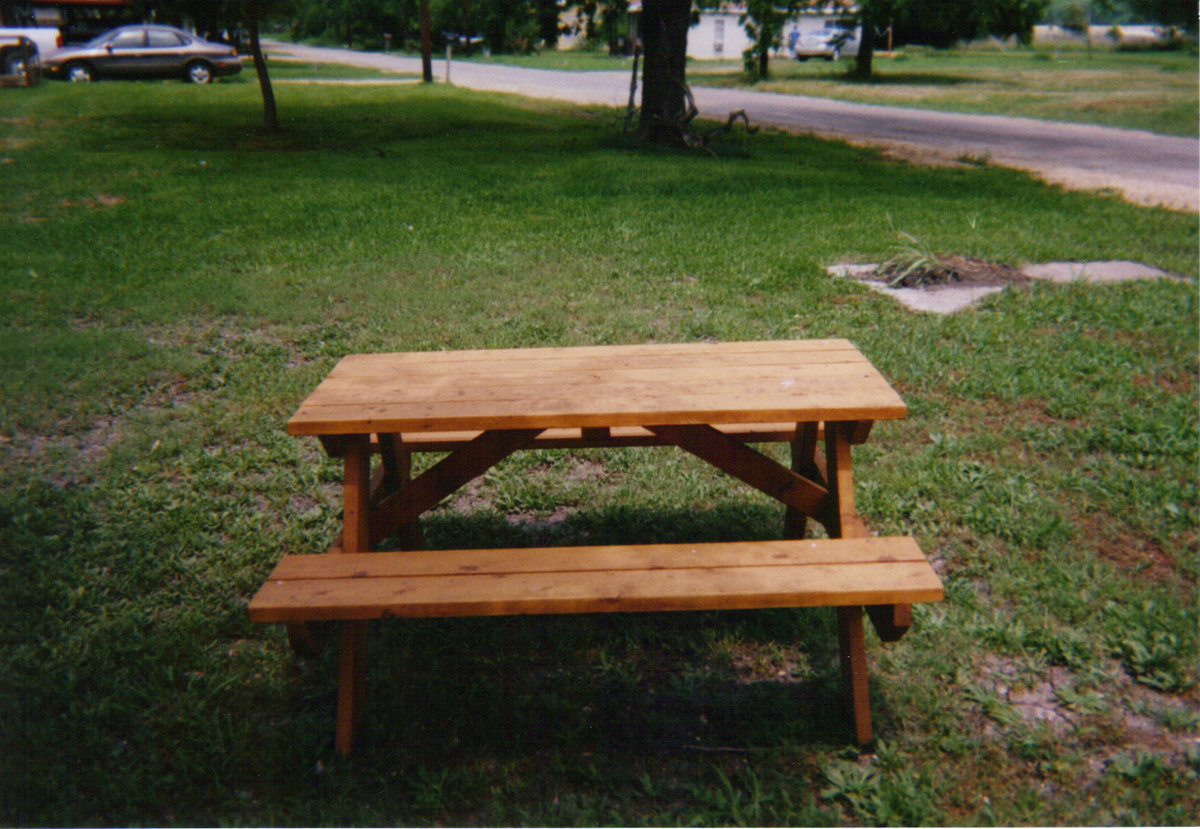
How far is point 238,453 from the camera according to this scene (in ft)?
12.8

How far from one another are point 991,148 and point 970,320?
9.33m

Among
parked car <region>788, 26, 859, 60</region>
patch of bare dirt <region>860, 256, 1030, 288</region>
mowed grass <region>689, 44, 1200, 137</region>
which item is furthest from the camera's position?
parked car <region>788, 26, 859, 60</region>

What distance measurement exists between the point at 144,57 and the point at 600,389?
78.3 ft

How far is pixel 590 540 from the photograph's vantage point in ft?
10.7

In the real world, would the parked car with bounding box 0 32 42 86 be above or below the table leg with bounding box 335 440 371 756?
above

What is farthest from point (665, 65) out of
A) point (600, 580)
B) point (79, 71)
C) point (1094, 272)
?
point (79, 71)

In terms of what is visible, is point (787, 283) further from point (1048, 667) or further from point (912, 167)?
point (912, 167)

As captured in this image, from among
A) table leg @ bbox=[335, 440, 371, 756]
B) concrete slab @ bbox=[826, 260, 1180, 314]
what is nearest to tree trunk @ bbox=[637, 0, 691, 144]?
concrete slab @ bbox=[826, 260, 1180, 314]

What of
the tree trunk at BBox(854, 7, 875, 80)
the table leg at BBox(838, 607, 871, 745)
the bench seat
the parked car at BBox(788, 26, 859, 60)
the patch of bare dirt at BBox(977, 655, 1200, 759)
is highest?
the parked car at BBox(788, 26, 859, 60)

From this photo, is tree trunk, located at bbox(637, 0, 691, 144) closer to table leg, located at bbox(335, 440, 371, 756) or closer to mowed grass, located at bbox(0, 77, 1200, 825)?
mowed grass, located at bbox(0, 77, 1200, 825)

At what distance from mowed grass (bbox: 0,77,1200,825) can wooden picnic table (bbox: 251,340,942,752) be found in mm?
282

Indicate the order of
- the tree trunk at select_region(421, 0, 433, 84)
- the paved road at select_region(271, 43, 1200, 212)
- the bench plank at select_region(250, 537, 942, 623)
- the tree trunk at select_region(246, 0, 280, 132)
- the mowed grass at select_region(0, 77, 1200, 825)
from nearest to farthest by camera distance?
1. the bench plank at select_region(250, 537, 942, 623)
2. the mowed grass at select_region(0, 77, 1200, 825)
3. the paved road at select_region(271, 43, 1200, 212)
4. the tree trunk at select_region(246, 0, 280, 132)
5. the tree trunk at select_region(421, 0, 433, 84)

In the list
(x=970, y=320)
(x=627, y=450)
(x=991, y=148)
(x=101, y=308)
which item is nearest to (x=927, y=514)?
(x=627, y=450)

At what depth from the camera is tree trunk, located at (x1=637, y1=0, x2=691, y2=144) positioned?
42.0 feet
